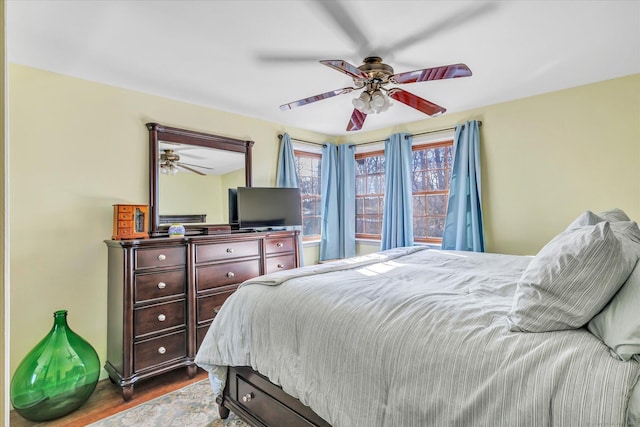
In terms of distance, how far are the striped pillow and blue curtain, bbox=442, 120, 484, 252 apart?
2.39 metres

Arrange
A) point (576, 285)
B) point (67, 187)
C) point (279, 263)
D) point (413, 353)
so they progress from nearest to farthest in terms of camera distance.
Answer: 1. point (576, 285)
2. point (413, 353)
3. point (67, 187)
4. point (279, 263)

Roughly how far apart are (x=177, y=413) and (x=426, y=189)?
3499mm

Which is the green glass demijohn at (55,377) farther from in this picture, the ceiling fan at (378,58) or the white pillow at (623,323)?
the white pillow at (623,323)

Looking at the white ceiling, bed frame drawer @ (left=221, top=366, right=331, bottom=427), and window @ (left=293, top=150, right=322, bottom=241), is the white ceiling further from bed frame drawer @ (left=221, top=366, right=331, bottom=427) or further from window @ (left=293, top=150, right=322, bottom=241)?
bed frame drawer @ (left=221, top=366, right=331, bottom=427)

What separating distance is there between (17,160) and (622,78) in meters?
4.96

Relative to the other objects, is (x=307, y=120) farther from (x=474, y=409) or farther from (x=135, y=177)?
(x=474, y=409)

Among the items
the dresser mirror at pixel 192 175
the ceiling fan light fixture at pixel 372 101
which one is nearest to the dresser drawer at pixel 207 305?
the dresser mirror at pixel 192 175

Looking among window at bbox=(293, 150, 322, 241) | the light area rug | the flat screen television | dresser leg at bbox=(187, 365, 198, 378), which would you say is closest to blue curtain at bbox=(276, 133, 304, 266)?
the flat screen television

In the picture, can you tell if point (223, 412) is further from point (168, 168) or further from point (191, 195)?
point (168, 168)

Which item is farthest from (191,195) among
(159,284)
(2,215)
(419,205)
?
(419,205)

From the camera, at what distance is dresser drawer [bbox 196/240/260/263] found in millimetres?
2729

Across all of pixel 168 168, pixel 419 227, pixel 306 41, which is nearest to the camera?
pixel 306 41

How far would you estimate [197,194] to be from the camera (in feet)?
10.4

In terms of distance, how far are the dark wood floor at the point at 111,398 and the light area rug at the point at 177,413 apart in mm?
91
